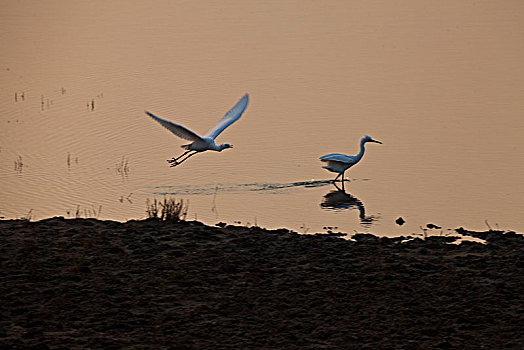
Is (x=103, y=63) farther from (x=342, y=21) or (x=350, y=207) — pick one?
(x=350, y=207)

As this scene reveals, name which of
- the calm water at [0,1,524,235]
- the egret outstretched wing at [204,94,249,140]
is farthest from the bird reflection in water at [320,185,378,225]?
the egret outstretched wing at [204,94,249,140]

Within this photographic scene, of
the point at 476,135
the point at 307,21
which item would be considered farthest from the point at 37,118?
the point at 307,21

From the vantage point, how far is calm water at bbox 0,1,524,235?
13953 millimetres

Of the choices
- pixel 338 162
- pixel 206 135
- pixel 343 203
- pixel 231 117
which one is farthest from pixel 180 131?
pixel 338 162

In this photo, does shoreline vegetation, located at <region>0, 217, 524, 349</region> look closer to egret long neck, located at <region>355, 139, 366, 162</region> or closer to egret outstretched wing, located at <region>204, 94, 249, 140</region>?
egret outstretched wing, located at <region>204, 94, 249, 140</region>

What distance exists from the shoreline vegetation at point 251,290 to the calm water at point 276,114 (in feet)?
8.86

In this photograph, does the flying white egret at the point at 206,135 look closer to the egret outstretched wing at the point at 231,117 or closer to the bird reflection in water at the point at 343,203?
the egret outstretched wing at the point at 231,117

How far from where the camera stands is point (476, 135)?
18797 millimetres

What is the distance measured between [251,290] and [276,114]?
1361cm

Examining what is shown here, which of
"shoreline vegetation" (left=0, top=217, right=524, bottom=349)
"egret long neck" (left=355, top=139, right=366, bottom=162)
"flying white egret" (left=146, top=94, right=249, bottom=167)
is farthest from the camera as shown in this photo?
"egret long neck" (left=355, top=139, right=366, bottom=162)

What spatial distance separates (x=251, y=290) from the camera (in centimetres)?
792

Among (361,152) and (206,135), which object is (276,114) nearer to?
(361,152)

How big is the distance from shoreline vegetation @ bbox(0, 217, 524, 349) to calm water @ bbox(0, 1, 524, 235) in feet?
8.86

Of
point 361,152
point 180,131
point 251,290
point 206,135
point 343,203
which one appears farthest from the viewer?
point 361,152
